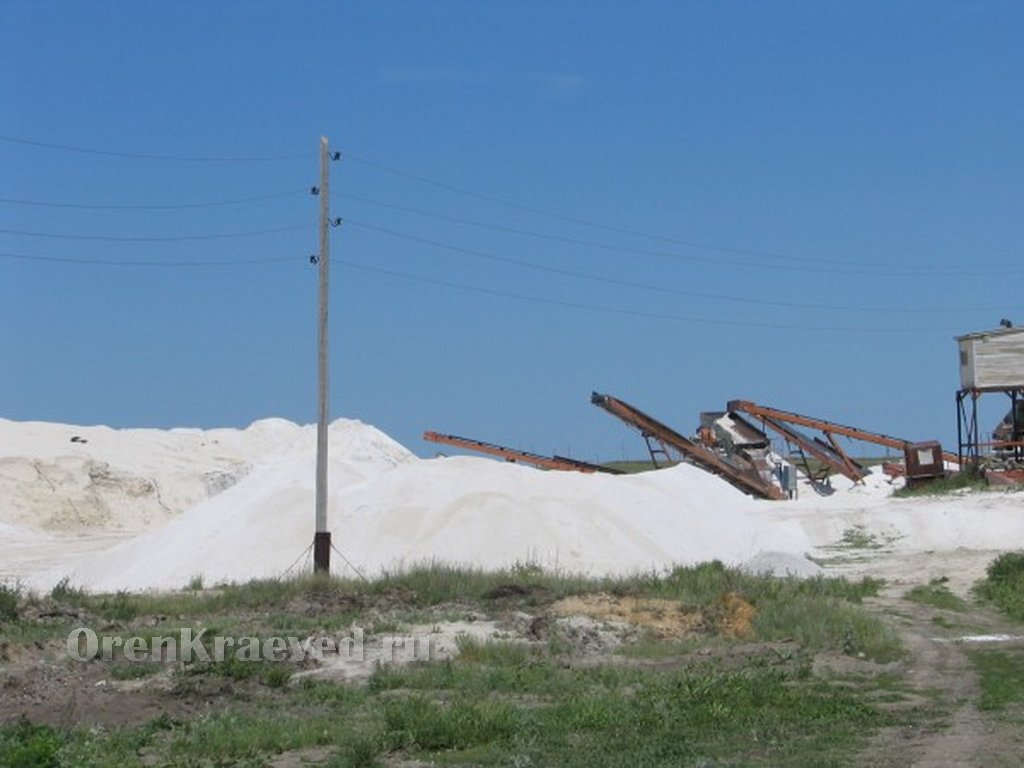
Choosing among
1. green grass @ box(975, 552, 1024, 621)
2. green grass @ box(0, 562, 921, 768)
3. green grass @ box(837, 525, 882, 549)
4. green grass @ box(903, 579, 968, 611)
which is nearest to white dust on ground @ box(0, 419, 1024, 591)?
green grass @ box(837, 525, 882, 549)

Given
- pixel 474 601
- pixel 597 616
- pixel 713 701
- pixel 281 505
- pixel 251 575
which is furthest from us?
pixel 281 505

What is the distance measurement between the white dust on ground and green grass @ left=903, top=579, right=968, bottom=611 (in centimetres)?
232

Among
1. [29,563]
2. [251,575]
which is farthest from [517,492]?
[29,563]

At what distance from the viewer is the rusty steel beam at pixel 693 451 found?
5088 centimetres

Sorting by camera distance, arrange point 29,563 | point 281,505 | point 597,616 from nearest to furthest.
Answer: point 597,616 < point 281,505 < point 29,563

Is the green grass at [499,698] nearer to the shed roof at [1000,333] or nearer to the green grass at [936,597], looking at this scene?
the green grass at [936,597]

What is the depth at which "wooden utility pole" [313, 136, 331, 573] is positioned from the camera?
89.1 ft

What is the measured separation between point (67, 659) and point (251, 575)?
12060mm

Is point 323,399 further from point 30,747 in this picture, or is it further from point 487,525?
point 30,747

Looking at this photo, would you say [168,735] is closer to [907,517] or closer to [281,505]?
[281,505]

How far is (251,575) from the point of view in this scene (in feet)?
96.2

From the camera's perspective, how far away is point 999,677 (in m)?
16.7

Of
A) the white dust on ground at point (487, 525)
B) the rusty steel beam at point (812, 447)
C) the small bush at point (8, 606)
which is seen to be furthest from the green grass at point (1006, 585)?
the rusty steel beam at point (812, 447)

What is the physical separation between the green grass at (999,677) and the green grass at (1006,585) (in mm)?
4727
